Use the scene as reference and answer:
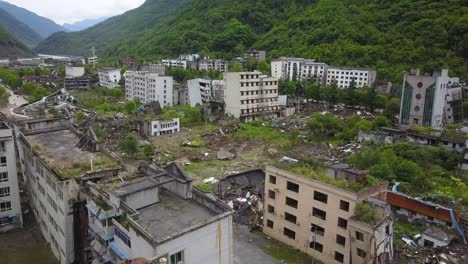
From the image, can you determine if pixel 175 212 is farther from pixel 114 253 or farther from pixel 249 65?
pixel 249 65

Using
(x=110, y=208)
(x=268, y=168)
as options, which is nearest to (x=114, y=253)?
(x=110, y=208)

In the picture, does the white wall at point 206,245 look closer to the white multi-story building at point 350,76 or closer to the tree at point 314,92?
the tree at point 314,92

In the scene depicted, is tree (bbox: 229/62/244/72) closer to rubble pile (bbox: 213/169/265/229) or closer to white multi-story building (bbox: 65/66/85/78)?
white multi-story building (bbox: 65/66/85/78)

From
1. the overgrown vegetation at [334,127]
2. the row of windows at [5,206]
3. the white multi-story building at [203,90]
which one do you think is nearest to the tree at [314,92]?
the white multi-story building at [203,90]

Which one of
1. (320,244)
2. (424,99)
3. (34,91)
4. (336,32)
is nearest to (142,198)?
(320,244)

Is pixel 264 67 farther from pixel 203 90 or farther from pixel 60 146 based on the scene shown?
pixel 60 146

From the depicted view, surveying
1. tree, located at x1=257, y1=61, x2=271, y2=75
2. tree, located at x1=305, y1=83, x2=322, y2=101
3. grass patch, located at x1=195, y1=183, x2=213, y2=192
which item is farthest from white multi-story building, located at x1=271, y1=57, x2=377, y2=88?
grass patch, located at x1=195, y1=183, x2=213, y2=192
